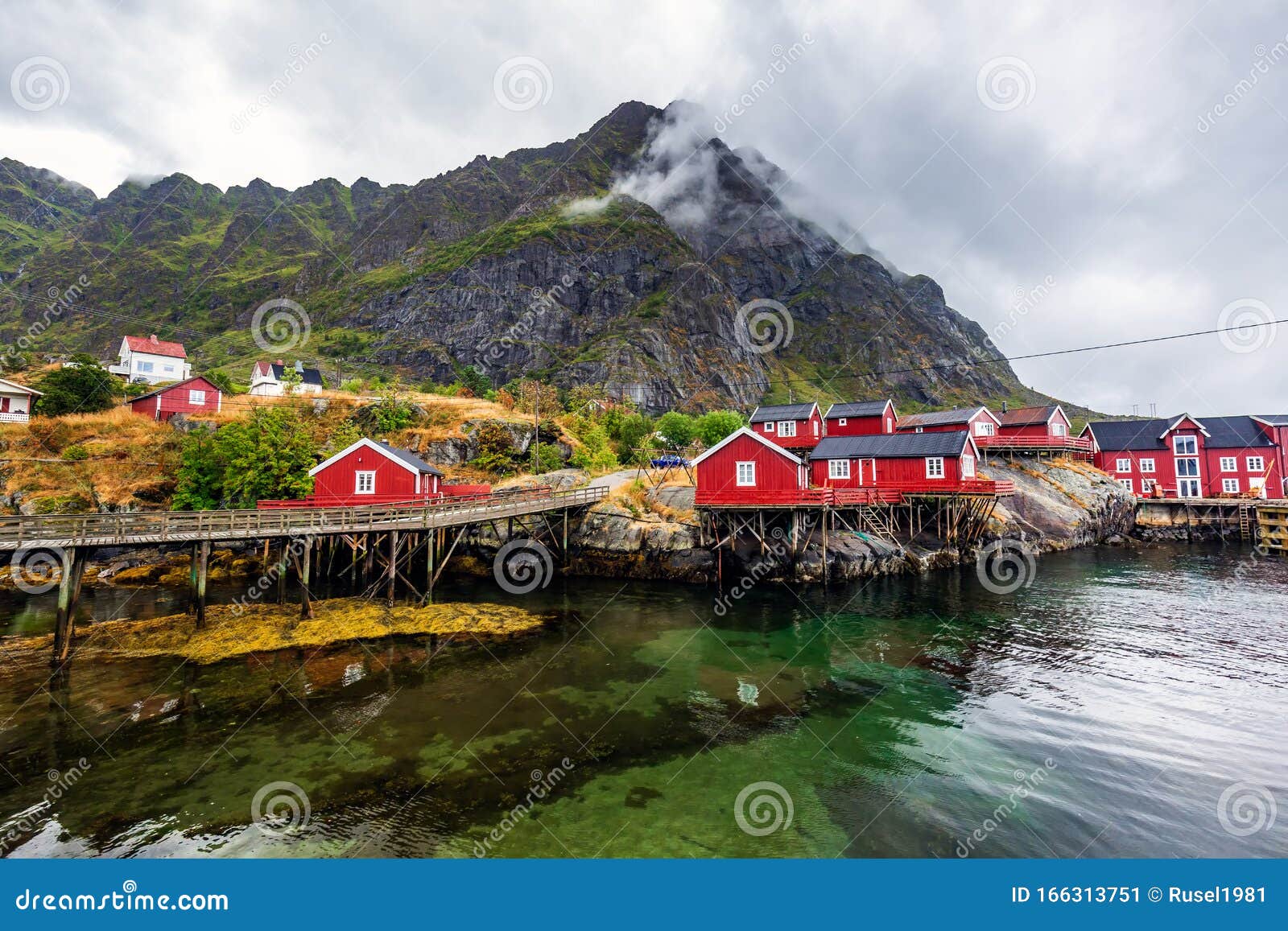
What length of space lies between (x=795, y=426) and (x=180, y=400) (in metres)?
56.2

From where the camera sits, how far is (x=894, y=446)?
36375mm

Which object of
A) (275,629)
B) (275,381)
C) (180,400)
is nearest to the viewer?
(275,629)

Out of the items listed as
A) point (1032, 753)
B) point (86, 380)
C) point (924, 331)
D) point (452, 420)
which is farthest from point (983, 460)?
point (924, 331)

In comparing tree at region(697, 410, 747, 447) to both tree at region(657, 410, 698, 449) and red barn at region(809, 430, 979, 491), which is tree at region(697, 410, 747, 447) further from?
red barn at region(809, 430, 979, 491)

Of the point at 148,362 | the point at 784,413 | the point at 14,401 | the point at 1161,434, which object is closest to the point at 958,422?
the point at 784,413

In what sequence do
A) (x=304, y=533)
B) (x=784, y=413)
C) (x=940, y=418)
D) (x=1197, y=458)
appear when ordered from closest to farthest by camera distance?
(x=304, y=533), (x=784, y=413), (x=940, y=418), (x=1197, y=458)

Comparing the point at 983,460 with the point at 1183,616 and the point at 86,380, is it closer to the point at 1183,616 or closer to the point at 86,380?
the point at 1183,616

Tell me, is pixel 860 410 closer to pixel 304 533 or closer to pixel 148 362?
pixel 304 533

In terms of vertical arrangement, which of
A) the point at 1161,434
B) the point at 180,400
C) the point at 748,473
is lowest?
the point at 748,473

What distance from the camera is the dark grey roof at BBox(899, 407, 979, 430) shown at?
4694 centimetres

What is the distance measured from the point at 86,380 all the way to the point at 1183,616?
77.4 meters

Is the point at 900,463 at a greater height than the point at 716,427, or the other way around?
the point at 716,427

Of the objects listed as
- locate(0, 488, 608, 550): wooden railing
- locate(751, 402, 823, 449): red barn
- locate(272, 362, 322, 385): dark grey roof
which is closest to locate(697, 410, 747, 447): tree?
locate(751, 402, 823, 449): red barn

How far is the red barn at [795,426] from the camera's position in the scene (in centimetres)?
4756
